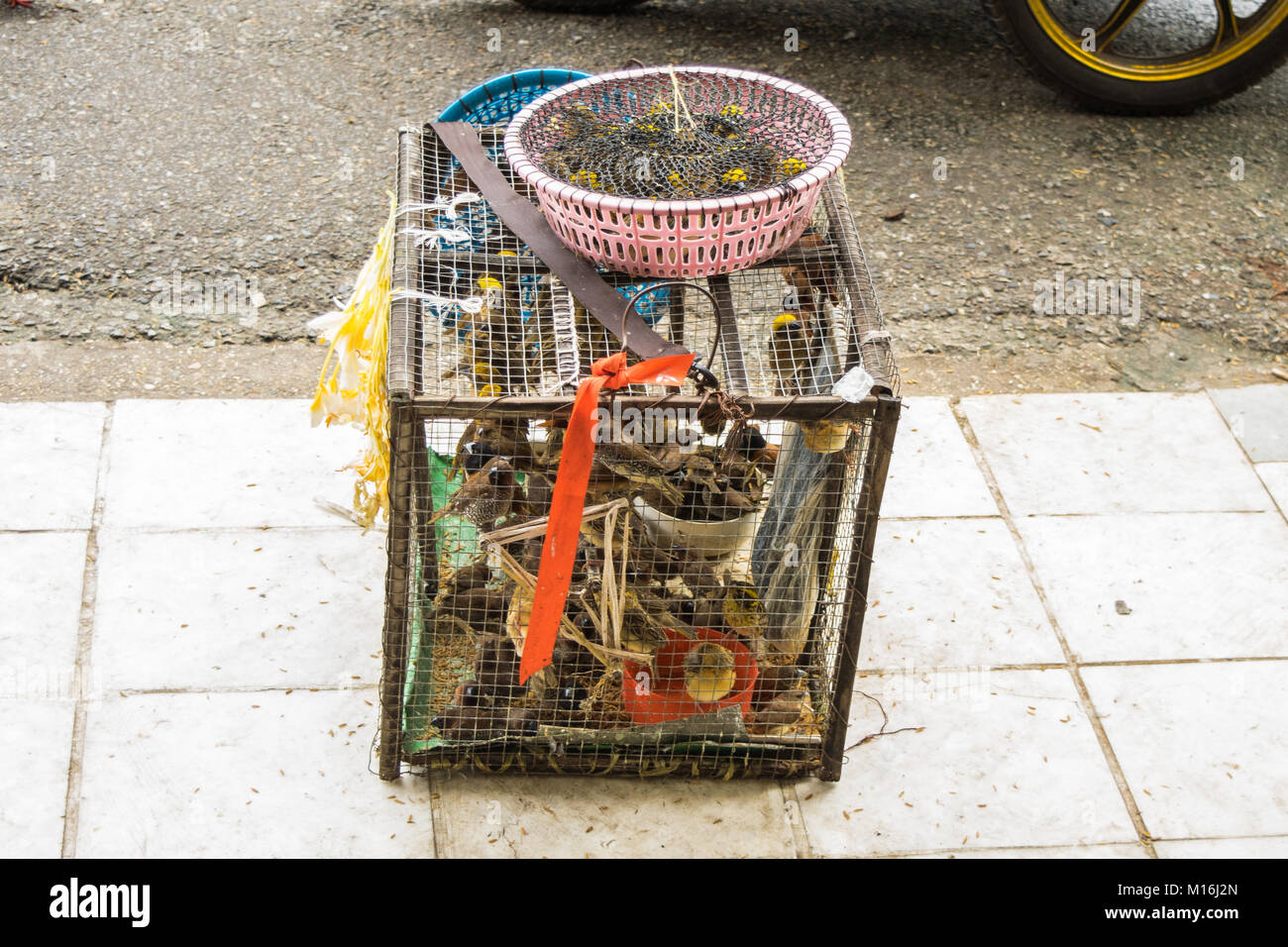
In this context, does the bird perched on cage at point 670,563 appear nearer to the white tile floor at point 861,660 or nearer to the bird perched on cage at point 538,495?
the bird perched on cage at point 538,495

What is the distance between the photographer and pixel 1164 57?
5168mm

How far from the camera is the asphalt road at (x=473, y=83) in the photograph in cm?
418

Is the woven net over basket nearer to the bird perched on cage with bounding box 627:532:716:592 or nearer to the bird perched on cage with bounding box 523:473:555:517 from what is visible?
the bird perched on cage with bounding box 523:473:555:517

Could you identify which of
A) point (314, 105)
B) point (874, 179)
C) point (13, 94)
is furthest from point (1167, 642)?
point (13, 94)

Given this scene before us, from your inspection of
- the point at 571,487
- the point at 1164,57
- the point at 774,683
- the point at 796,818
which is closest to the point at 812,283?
the point at 571,487

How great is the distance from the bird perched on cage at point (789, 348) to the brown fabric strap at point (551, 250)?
325 millimetres

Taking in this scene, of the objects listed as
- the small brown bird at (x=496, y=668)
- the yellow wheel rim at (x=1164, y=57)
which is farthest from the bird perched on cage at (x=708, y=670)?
the yellow wheel rim at (x=1164, y=57)

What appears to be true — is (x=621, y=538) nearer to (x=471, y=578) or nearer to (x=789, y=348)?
(x=471, y=578)

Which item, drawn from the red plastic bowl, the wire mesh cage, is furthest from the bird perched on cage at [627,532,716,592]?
the red plastic bowl

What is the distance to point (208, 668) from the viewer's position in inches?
116

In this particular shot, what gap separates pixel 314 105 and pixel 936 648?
355 centimetres

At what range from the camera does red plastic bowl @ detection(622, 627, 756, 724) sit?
2674 millimetres

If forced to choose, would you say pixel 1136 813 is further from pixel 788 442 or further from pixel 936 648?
pixel 788 442

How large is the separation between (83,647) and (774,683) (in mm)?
1702
